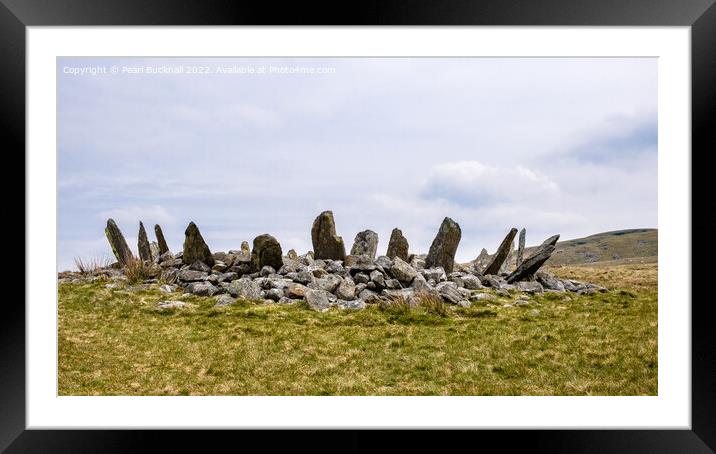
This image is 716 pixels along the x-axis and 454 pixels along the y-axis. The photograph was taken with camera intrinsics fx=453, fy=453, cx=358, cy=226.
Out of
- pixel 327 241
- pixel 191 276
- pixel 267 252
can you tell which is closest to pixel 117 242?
pixel 191 276

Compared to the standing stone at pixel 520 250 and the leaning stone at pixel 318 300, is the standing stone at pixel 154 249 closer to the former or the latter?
the leaning stone at pixel 318 300

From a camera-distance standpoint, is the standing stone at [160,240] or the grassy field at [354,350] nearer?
the grassy field at [354,350]

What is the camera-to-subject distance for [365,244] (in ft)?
30.8

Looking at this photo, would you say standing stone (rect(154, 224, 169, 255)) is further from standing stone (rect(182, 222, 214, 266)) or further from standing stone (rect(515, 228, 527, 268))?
standing stone (rect(515, 228, 527, 268))

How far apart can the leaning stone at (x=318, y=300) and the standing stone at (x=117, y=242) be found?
14.7 feet

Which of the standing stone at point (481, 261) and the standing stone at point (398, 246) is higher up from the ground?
the standing stone at point (398, 246)

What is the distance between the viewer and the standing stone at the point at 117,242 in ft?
30.2

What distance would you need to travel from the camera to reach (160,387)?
4.09 m

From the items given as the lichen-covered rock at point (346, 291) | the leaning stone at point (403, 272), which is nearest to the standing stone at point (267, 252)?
the lichen-covered rock at point (346, 291)

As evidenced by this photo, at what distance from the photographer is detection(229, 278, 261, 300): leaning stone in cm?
733

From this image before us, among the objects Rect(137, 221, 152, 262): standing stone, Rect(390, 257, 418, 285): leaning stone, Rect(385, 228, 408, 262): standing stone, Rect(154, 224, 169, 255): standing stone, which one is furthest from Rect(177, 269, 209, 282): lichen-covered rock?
Rect(385, 228, 408, 262): standing stone
